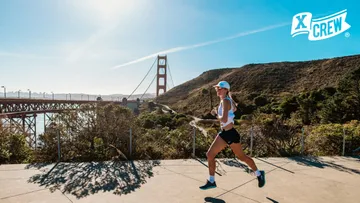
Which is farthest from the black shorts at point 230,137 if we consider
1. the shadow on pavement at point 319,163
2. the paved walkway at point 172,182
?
the shadow on pavement at point 319,163

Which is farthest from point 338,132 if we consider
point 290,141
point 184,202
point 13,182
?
point 13,182

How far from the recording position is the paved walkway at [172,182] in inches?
111

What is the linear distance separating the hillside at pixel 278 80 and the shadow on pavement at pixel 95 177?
2947 cm

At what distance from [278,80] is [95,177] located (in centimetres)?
4696

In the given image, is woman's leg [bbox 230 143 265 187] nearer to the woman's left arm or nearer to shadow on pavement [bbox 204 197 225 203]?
the woman's left arm

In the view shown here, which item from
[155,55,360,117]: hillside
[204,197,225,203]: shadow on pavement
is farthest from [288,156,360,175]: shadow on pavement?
[155,55,360,117]: hillside

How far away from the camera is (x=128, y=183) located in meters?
3.27

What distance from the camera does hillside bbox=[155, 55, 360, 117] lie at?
37.2m

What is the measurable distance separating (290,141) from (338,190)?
2578 mm

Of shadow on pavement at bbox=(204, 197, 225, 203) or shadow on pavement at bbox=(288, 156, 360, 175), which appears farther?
shadow on pavement at bbox=(288, 156, 360, 175)

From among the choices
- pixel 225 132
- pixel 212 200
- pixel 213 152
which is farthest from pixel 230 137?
pixel 212 200

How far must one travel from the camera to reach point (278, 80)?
4553cm

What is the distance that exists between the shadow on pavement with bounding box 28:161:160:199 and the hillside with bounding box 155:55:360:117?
29469 millimetres

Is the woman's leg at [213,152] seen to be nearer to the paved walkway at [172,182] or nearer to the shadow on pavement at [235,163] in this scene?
the paved walkway at [172,182]
